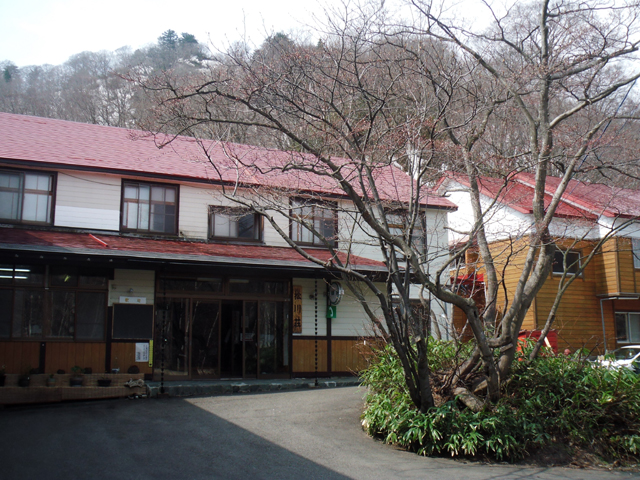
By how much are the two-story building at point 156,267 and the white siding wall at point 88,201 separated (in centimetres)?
3

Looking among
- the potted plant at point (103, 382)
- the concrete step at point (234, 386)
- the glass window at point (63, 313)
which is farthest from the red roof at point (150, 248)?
the concrete step at point (234, 386)

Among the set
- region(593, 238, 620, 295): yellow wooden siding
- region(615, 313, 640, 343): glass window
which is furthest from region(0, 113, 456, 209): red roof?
A: region(615, 313, 640, 343): glass window

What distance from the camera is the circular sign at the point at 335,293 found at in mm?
15336

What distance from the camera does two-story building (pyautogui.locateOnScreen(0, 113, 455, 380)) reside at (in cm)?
1229

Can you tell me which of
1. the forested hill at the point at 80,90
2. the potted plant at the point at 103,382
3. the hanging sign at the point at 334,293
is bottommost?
the potted plant at the point at 103,382

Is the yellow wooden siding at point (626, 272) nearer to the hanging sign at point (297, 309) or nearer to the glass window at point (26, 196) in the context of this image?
the hanging sign at point (297, 309)

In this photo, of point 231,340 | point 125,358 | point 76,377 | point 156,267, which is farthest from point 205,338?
point 76,377

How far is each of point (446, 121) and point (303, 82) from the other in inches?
110

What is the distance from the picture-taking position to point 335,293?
15.4 metres

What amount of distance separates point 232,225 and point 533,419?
31.3 ft

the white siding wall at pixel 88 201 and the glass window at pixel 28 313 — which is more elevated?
the white siding wall at pixel 88 201

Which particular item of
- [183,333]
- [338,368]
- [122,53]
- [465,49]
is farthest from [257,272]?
[122,53]

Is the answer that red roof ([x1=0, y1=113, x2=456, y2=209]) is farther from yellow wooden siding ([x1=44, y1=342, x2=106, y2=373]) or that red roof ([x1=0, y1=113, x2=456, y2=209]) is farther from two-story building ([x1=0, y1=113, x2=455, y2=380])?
yellow wooden siding ([x1=44, y1=342, x2=106, y2=373])

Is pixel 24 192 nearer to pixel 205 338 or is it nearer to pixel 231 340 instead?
pixel 205 338
